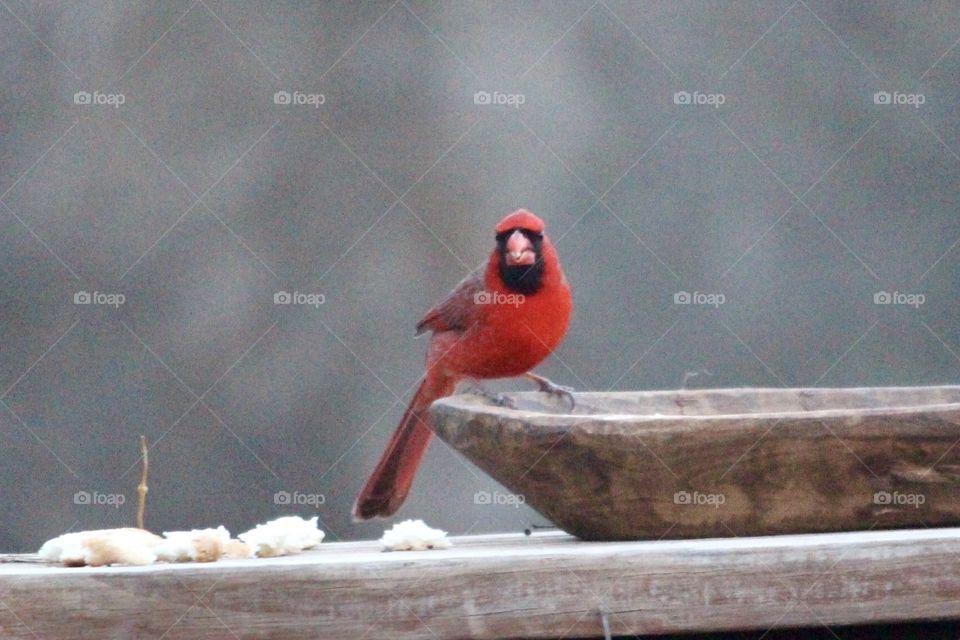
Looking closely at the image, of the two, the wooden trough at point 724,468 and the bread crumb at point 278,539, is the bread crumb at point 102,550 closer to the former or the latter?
the bread crumb at point 278,539

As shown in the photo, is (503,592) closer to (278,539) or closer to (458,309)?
(278,539)

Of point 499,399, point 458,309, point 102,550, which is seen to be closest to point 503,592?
point 102,550

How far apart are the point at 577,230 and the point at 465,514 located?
27.1 inches

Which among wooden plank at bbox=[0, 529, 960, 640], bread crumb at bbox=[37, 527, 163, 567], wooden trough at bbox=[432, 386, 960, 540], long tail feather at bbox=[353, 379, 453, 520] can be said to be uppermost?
long tail feather at bbox=[353, 379, 453, 520]

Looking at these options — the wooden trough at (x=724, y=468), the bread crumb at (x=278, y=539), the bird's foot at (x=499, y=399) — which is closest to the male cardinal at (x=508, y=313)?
the bird's foot at (x=499, y=399)

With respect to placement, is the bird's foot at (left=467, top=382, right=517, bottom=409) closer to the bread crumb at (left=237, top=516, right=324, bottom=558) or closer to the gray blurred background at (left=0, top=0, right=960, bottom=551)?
the bread crumb at (left=237, top=516, right=324, bottom=558)

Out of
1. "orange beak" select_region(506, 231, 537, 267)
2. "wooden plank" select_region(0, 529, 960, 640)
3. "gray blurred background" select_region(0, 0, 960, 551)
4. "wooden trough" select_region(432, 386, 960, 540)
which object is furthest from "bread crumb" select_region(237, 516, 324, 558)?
"gray blurred background" select_region(0, 0, 960, 551)

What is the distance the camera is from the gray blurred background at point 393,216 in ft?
8.21

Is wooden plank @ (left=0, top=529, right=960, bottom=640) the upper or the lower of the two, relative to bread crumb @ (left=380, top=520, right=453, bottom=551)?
lower

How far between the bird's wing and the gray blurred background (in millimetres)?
121

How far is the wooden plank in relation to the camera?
1.23m

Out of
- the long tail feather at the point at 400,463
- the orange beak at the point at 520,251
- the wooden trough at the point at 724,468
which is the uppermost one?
the orange beak at the point at 520,251

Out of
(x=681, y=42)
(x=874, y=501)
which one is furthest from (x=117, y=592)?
(x=681, y=42)

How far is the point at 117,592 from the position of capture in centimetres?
123
